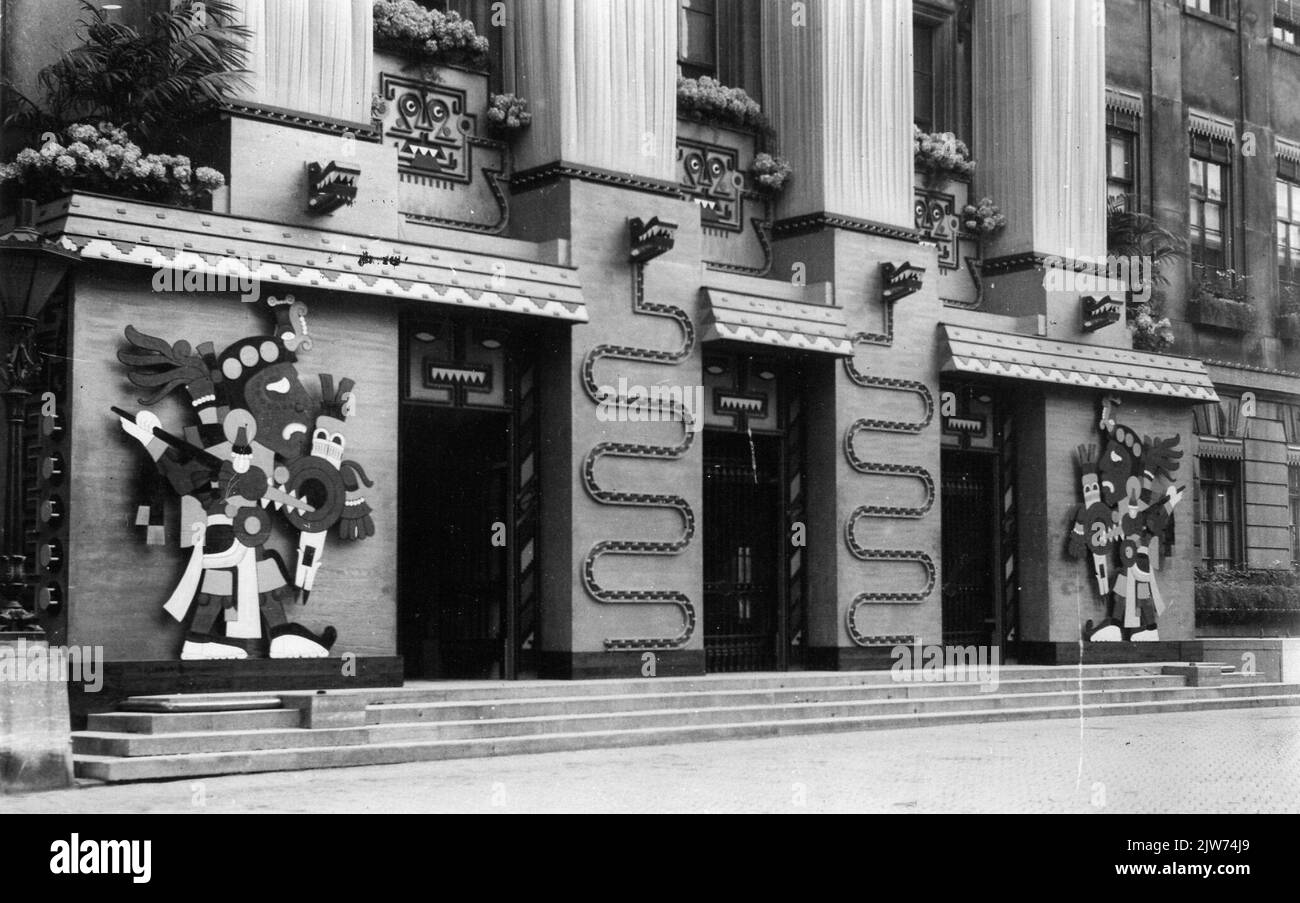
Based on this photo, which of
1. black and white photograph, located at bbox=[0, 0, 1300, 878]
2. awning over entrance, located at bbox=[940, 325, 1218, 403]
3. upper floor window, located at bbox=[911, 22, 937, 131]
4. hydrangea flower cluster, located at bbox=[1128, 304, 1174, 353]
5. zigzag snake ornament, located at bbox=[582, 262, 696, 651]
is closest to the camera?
black and white photograph, located at bbox=[0, 0, 1300, 878]

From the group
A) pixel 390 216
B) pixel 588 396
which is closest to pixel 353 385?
pixel 390 216

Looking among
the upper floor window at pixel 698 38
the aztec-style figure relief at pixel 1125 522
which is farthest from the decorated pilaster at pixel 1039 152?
the upper floor window at pixel 698 38

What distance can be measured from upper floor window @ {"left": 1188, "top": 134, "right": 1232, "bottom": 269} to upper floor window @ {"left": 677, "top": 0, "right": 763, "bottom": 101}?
10118 mm

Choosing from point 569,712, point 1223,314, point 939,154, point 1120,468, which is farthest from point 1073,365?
point 569,712

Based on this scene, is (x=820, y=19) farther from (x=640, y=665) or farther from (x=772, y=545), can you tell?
(x=640, y=665)

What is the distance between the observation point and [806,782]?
14742 millimetres

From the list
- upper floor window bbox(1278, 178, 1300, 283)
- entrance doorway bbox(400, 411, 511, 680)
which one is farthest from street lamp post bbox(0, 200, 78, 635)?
upper floor window bbox(1278, 178, 1300, 283)

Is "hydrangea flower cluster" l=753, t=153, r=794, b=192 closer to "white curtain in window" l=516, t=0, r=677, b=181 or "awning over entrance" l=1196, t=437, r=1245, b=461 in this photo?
"white curtain in window" l=516, t=0, r=677, b=181

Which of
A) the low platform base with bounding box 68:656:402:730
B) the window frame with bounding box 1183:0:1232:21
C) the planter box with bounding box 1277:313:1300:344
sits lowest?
the low platform base with bounding box 68:656:402:730

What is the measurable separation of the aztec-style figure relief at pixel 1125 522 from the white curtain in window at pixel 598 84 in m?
8.76

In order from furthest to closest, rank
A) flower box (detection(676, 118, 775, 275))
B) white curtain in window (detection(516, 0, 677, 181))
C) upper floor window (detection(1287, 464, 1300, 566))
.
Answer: upper floor window (detection(1287, 464, 1300, 566)) < flower box (detection(676, 118, 775, 275)) < white curtain in window (detection(516, 0, 677, 181))

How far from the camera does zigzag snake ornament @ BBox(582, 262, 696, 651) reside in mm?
20516

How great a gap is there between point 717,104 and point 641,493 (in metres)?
5.58

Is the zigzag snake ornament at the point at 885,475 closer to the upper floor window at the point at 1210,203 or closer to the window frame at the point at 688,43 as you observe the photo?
the window frame at the point at 688,43
